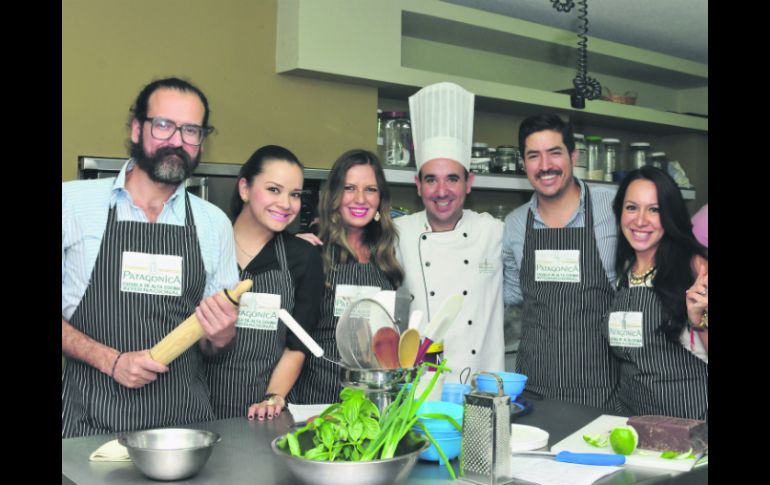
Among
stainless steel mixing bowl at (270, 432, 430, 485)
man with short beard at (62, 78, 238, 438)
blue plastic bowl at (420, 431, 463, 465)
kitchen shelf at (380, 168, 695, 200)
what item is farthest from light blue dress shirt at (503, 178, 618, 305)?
stainless steel mixing bowl at (270, 432, 430, 485)

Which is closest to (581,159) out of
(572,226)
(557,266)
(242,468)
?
(572,226)

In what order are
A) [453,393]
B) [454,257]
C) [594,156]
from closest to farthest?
[453,393] → [454,257] → [594,156]

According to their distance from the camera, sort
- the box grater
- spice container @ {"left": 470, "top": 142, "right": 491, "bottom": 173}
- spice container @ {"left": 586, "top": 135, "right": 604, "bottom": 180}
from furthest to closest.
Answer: spice container @ {"left": 586, "top": 135, "right": 604, "bottom": 180}, spice container @ {"left": 470, "top": 142, "right": 491, "bottom": 173}, the box grater

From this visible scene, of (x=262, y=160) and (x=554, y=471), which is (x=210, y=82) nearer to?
(x=262, y=160)

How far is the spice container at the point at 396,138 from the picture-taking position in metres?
3.84

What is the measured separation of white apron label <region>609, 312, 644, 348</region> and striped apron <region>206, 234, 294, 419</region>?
1.11 m

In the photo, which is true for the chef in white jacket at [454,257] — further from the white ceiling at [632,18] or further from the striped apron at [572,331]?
the white ceiling at [632,18]

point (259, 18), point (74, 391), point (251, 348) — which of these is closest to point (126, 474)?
point (74, 391)

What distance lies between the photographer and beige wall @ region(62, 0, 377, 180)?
2.81 metres

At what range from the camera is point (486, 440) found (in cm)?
152

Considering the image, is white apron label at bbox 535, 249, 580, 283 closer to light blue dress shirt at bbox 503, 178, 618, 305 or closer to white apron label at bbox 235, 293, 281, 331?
light blue dress shirt at bbox 503, 178, 618, 305

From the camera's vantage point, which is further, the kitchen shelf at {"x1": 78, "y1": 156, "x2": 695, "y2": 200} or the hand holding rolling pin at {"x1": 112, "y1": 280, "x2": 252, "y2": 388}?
the kitchen shelf at {"x1": 78, "y1": 156, "x2": 695, "y2": 200}

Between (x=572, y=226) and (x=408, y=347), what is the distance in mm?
1531
